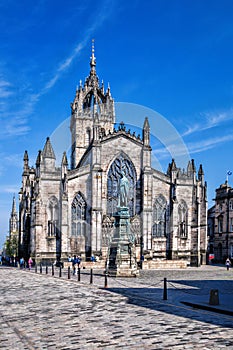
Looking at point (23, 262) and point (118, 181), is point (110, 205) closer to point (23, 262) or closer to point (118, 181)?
point (118, 181)

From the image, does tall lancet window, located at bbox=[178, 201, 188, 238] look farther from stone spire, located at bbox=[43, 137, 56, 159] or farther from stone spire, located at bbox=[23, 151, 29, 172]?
stone spire, located at bbox=[23, 151, 29, 172]

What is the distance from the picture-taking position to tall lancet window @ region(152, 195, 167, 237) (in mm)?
50250

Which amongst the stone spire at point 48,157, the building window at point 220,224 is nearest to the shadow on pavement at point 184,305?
the stone spire at point 48,157

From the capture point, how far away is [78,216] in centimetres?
A: 4728

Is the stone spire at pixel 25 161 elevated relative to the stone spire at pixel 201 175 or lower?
elevated

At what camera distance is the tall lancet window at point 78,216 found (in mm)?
47094

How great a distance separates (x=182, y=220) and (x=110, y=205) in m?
8.81

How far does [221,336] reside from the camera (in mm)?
9156

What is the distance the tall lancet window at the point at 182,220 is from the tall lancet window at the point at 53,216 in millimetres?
14163

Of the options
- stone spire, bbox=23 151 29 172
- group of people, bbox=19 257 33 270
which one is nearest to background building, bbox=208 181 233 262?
stone spire, bbox=23 151 29 172

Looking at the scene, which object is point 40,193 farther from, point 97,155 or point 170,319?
point 170,319

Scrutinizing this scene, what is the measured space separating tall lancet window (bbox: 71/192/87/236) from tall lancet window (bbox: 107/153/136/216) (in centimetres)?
320

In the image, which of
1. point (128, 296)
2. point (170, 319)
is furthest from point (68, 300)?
point (170, 319)

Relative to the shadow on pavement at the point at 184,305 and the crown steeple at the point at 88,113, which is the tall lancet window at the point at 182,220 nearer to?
the crown steeple at the point at 88,113
